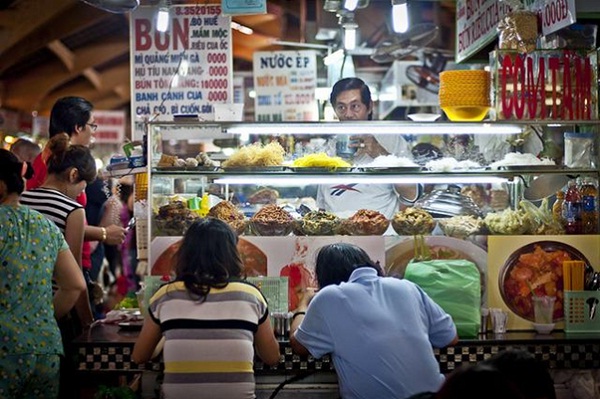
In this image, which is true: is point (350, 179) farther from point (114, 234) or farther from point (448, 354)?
point (114, 234)

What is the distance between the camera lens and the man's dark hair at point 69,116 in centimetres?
655

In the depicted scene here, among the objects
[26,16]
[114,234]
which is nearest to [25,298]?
[114,234]

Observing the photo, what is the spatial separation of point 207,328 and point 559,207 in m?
2.75

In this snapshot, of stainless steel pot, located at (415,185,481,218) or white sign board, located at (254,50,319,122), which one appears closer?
stainless steel pot, located at (415,185,481,218)

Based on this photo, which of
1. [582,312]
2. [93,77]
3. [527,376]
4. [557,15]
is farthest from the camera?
[93,77]

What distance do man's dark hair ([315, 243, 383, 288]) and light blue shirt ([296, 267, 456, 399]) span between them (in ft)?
0.40

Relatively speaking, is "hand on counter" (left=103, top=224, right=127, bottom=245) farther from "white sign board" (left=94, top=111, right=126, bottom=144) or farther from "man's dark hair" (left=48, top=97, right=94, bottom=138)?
"white sign board" (left=94, top=111, right=126, bottom=144)

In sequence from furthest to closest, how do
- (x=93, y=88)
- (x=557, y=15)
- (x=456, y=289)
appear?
(x=93, y=88) → (x=557, y=15) → (x=456, y=289)

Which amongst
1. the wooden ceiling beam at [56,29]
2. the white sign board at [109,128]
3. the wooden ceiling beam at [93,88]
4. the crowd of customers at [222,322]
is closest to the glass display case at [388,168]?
the crowd of customers at [222,322]

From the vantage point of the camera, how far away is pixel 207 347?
411cm

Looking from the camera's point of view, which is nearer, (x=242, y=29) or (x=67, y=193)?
(x=67, y=193)

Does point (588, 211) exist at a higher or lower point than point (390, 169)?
lower

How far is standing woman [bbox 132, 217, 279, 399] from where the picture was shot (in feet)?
13.5

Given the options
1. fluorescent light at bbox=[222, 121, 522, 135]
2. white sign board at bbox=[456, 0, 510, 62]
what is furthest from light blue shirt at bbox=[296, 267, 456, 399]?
white sign board at bbox=[456, 0, 510, 62]
